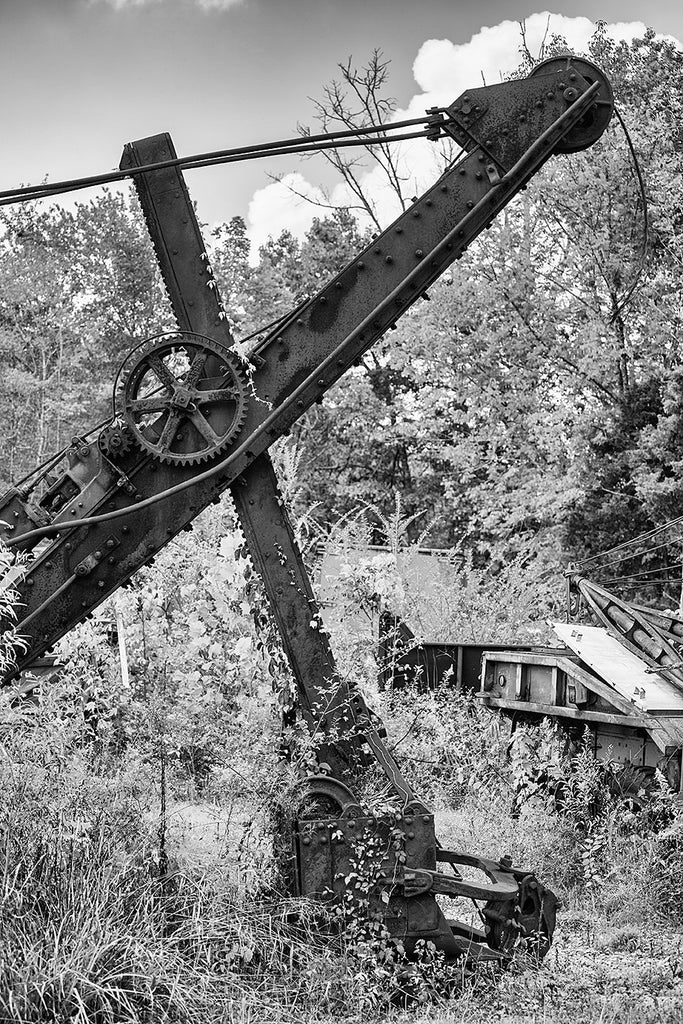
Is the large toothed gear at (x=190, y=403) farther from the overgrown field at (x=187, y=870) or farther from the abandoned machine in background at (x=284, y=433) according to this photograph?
the overgrown field at (x=187, y=870)

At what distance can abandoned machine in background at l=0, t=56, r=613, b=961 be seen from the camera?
5.11 metres

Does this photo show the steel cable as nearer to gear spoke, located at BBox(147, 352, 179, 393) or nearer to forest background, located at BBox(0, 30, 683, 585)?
gear spoke, located at BBox(147, 352, 179, 393)

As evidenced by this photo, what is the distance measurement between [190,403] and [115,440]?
1.46 feet

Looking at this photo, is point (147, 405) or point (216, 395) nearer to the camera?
point (147, 405)

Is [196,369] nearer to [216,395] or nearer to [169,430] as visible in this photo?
[216,395]

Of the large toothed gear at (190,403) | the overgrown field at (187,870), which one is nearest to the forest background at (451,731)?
the overgrown field at (187,870)

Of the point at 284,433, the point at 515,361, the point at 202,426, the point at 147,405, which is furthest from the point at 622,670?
the point at 515,361

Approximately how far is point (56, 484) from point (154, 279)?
1411 inches

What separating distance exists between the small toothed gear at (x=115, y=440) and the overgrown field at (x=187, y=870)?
870 mm

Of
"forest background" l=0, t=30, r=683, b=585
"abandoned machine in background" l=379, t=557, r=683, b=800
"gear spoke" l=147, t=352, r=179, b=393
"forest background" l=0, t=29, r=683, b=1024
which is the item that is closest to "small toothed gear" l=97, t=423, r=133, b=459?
"gear spoke" l=147, t=352, r=179, b=393

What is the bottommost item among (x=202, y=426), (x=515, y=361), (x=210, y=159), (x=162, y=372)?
(x=202, y=426)

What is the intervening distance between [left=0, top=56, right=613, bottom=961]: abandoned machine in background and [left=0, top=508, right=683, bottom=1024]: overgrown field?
0.69 feet

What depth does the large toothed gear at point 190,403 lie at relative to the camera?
5062 millimetres

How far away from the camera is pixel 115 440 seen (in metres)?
5.12
